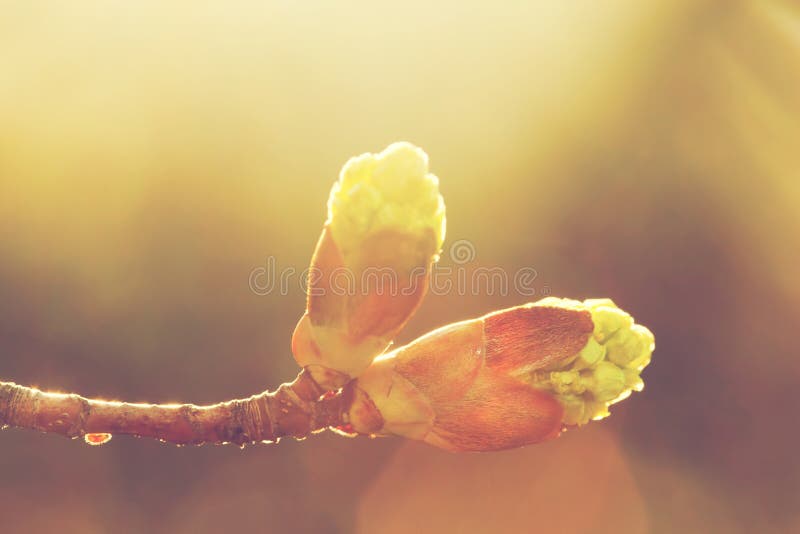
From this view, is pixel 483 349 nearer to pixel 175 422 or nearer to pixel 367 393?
pixel 367 393

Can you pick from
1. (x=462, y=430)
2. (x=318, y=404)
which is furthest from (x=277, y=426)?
(x=462, y=430)

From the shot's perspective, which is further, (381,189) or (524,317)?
(524,317)

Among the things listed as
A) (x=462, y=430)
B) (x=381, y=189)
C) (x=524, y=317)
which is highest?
(x=381, y=189)

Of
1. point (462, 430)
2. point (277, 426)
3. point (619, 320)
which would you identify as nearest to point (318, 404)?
point (277, 426)

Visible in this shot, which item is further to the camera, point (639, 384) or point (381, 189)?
point (639, 384)

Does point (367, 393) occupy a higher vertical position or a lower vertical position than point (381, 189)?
lower

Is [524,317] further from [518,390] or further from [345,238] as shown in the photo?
[345,238]
